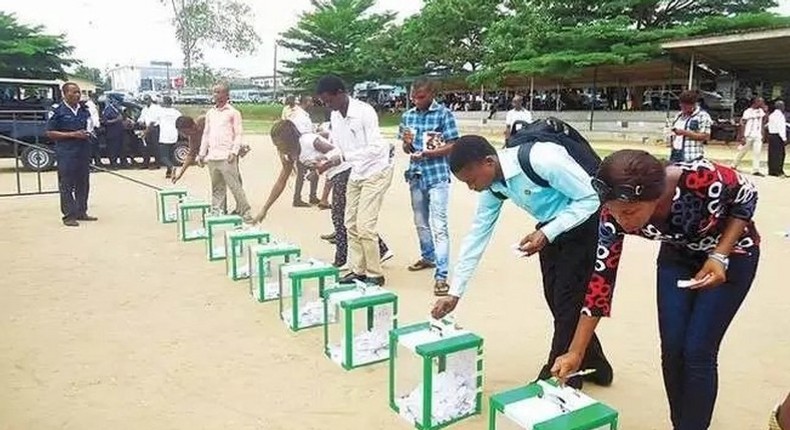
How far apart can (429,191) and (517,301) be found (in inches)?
42.4

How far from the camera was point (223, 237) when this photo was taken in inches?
242

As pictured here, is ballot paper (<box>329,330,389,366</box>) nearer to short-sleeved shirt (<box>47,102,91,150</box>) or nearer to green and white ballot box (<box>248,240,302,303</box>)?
green and white ballot box (<box>248,240,302,303</box>)

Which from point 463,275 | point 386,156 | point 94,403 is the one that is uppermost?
point 386,156

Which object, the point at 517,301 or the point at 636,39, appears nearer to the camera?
the point at 517,301

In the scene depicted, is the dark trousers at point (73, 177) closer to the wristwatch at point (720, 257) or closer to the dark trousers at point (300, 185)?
the dark trousers at point (300, 185)

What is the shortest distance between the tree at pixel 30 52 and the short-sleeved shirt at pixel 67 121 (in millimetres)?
20166

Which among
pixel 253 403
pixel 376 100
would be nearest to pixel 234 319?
pixel 253 403

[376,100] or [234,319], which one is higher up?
[376,100]

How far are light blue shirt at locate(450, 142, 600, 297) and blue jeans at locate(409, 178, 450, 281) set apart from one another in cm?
198

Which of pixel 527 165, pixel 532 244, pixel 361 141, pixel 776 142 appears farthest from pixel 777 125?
pixel 532 244

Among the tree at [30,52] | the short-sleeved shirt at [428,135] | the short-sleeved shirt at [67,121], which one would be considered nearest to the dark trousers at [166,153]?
the short-sleeved shirt at [67,121]

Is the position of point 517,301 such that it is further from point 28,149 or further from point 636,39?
point 636,39

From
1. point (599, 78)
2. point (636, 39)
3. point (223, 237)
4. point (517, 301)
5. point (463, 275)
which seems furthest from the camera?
point (599, 78)

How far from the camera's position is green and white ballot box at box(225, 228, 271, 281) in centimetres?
507
